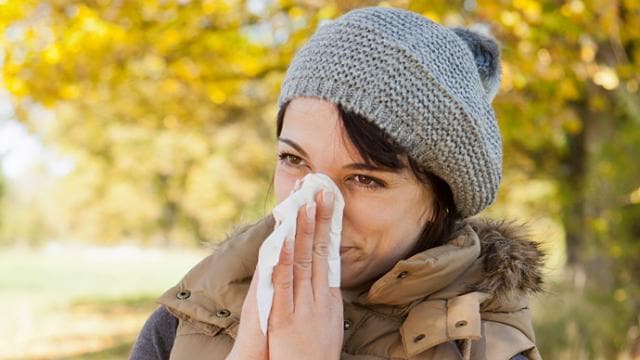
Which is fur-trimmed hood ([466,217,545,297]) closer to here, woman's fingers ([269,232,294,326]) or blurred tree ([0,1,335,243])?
woman's fingers ([269,232,294,326])

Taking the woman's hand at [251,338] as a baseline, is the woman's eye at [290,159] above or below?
above

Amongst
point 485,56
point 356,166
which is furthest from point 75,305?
point 356,166

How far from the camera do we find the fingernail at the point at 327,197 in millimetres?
1671

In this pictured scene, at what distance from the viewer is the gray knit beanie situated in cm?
178

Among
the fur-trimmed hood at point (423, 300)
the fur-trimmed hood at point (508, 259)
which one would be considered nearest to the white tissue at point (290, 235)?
the fur-trimmed hood at point (423, 300)

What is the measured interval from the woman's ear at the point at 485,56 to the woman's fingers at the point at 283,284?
0.81m

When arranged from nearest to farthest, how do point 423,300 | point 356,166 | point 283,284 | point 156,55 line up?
1. point 283,284
2. point 356,166
3. point 423,300
4. point 156,55

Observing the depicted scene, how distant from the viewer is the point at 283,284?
1.64 metres

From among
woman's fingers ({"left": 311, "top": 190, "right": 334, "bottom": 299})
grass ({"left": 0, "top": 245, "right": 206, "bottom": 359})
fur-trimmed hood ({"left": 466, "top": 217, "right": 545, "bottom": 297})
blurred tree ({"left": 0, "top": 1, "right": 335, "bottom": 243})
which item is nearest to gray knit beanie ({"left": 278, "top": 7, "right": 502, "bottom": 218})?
fur-trimmed hood ({"left": 466, "top": 217, "right": 545, "bottom": 297})

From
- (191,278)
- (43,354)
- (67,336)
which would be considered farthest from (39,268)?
(191,278)

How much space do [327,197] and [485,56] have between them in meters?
0.78

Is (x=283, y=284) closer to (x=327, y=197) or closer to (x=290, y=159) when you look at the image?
(x=327, y=197)

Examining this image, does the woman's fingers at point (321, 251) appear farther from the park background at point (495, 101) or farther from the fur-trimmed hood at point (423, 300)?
the park background at point (495, 101)

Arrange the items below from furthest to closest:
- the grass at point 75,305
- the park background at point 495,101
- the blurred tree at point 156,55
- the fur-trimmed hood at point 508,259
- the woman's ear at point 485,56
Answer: the grass at point 75,305 → the blurred tree at point 156,55 → the park background at point 495,101 → the woman's ear at point 485,56 → the fur-trimmed hood at point 508,259
